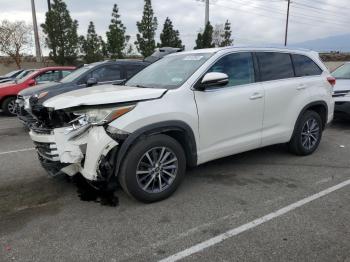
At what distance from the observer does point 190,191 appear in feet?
14.1

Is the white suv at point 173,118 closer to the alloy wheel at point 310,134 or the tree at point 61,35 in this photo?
the alloy wheel at point 310,134

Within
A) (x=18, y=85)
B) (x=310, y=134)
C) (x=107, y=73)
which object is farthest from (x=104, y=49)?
(x=310, y=134)

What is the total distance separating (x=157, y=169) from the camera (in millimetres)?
3914

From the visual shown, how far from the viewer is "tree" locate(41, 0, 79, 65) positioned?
103ft

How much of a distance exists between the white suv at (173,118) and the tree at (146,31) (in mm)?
27764

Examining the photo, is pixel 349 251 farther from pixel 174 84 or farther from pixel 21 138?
pixel 21 138

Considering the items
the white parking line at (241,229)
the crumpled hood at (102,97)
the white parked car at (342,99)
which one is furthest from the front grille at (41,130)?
the white parked car at (342,99)

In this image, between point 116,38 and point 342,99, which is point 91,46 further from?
point 342,99

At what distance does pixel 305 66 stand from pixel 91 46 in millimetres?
33053

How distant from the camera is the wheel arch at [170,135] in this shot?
3600 millimetres

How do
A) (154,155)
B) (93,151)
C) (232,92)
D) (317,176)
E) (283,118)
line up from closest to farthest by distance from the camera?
(93,151) < (154,155) < (232,92) < (317,176) < (283,118)

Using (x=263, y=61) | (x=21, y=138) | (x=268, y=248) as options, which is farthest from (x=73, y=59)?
(x=268, y=248)

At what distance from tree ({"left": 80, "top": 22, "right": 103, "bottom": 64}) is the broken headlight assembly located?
103ft

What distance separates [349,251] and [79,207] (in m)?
2.76
